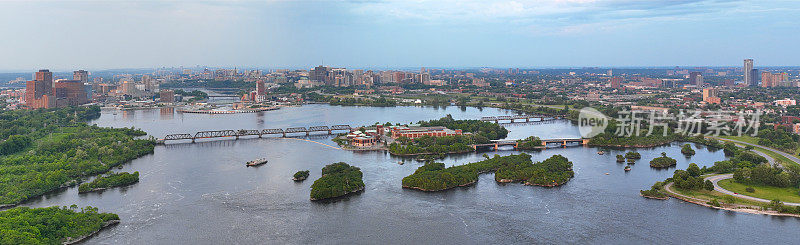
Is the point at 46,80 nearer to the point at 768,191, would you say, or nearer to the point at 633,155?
the point at 633,155

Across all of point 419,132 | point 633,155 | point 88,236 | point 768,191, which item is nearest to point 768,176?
point 768,191

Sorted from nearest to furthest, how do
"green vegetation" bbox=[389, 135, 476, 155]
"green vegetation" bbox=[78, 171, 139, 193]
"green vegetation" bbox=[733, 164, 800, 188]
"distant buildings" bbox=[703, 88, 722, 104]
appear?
"green vegetation" bbox=[733, 164, 800, 188] → "green vegetation" bbox=[78, 171, 139, 193] → "green vegetation" bbox=[389, 135, 476, 155] → "distant buildings" bbox=[703, 88, 722, 104]

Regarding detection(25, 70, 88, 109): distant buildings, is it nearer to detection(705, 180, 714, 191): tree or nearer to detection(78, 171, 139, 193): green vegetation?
detection(78, 171, 139, 193): green vegetation

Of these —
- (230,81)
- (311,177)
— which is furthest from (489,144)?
(230,81)

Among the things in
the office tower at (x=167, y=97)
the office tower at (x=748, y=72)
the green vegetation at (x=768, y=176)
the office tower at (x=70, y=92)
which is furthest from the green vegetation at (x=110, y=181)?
the office tower at (x=748, y=72)

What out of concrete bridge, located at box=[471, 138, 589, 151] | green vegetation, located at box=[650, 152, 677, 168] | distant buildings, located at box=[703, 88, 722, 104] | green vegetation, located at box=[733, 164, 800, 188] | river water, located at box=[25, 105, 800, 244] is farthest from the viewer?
distant buildings, located at box=[703, 88, 722, 104]

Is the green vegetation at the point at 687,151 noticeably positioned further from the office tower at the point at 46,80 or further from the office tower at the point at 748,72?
the office tower at the point at 748,72

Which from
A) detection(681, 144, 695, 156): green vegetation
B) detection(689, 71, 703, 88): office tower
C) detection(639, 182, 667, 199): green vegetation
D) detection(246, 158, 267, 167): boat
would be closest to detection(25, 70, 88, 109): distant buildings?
detection(246, 158, 267, 167): boat
